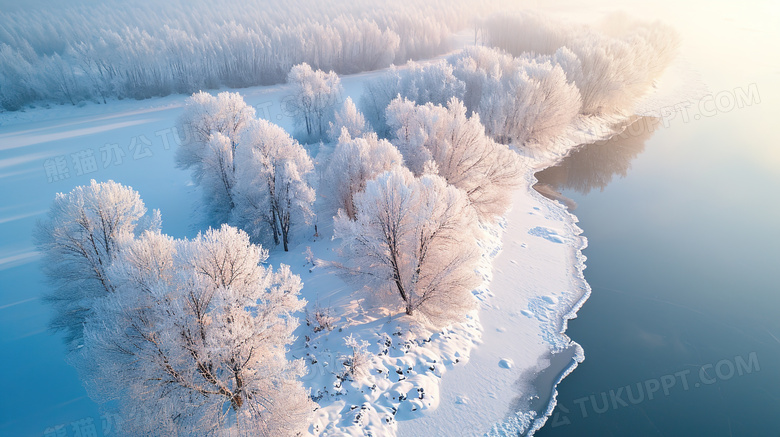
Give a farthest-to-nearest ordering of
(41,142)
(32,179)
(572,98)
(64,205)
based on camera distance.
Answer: (572,98) → (41,142) → (32,179) → (64,205)

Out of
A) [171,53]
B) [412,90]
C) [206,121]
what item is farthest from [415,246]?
[171,53]

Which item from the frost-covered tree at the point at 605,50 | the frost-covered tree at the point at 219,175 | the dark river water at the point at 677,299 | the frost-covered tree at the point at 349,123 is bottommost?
the dark river water at the point at 677,299

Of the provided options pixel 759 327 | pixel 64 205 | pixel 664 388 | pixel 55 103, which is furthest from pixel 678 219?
pixel 55 103

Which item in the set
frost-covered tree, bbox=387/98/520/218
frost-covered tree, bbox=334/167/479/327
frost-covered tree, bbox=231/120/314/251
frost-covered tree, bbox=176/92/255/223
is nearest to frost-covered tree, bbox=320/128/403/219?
frost-covered tree, bbox=231/120/314/251

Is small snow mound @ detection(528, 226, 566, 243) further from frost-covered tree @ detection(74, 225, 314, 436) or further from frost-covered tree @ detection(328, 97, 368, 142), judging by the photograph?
frost-covered tree @ detection(74, 225, 314, 436)

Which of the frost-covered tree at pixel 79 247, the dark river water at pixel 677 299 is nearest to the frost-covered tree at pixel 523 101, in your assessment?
the dark river water at pixel 677 299

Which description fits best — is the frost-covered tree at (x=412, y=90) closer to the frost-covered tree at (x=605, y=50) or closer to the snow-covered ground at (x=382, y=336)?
the snow-covered ground at (x=382, y=336)

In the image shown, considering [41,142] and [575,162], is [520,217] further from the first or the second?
[41,142]
